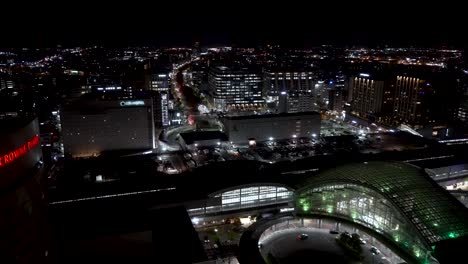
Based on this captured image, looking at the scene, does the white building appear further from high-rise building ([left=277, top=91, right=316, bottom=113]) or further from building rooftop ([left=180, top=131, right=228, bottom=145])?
high-rise building ([left=277, top=91, right=316, bottom=113])

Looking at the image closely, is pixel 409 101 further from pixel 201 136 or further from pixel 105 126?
pixel 105 126

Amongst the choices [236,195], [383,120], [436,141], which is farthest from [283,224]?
[383,120]

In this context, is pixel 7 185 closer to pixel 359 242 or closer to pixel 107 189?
pixel 359 242

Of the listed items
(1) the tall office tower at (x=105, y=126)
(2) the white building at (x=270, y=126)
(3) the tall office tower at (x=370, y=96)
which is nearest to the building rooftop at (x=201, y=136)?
(2) the white building at (x=270, y=126)

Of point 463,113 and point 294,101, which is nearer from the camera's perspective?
point 463,113

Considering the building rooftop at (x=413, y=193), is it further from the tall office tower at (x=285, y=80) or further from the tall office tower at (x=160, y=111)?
the tall office tower at (x=285, y=80)

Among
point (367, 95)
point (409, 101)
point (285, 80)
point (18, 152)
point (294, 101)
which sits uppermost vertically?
point (18, 152)

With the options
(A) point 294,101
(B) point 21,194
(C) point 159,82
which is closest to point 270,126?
(A) point 294,101
